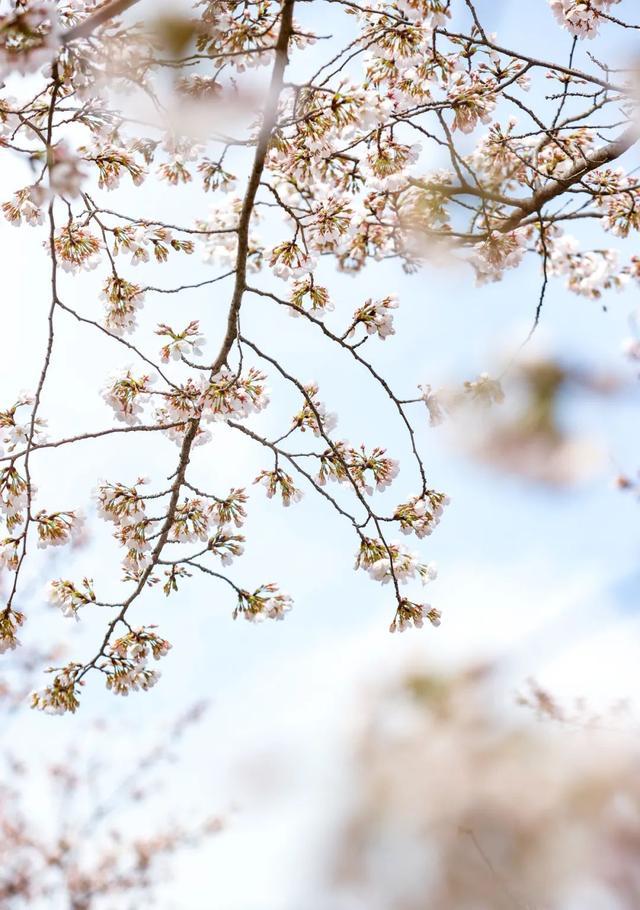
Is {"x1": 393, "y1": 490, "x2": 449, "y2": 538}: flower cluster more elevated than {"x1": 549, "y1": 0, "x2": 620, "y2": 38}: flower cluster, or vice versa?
{"x1": 549, "y1": 0, "x2": 620, "y2": 38}: flower cluster

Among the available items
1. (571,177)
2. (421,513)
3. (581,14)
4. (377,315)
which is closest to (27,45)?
(377,315)

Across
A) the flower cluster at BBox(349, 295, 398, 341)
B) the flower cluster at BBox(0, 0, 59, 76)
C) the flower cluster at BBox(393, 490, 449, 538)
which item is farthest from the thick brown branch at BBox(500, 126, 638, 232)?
the flower cluster at BBox(0, 0, 59, 76)

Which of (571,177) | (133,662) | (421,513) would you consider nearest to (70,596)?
(133,662)

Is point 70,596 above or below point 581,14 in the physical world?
below

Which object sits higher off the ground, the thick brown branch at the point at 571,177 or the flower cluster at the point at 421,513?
the thick brown branch at the point at 571,177

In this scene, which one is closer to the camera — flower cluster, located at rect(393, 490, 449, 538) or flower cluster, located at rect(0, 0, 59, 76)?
flower cluster, located at rect(0, 0, 59, 76)

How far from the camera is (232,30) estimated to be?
2.73 meters

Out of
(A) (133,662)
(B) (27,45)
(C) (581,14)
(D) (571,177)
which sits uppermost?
(C) (581,14)

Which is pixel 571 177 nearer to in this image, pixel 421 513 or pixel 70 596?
pixel 421 513

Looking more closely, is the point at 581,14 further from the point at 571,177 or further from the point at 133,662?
the point at 133,662

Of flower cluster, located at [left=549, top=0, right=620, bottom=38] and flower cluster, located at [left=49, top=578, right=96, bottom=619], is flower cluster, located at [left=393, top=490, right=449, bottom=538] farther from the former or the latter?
flower cluster, located at [left=549, top=0, right=620, bottom=38]

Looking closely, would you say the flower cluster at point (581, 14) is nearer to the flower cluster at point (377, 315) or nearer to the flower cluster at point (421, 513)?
the flower cluster at point (377, 315)

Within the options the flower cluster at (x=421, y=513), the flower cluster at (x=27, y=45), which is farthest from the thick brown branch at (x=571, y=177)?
the flower cluster at (x=27, y=45)

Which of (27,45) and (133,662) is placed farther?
(133,662)
